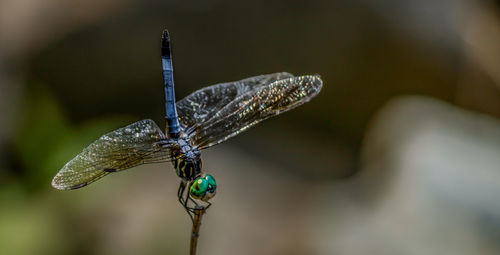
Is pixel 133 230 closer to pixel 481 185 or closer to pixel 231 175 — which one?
pixel 231 175

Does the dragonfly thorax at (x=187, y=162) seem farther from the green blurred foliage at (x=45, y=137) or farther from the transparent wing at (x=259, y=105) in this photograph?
the green blurred foliage at (x=45, y=137)

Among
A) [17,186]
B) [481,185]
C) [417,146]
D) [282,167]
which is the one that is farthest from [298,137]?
[17,186]

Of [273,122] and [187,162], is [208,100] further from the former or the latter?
[273,122]

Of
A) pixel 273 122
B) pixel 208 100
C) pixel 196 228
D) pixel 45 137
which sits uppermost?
pixel 208 100

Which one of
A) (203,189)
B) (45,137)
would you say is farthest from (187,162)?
(45,137)

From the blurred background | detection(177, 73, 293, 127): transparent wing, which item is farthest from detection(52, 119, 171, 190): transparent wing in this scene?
the blurred background

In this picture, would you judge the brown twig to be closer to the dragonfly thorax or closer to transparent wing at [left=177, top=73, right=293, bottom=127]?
the dragonfly thorax
